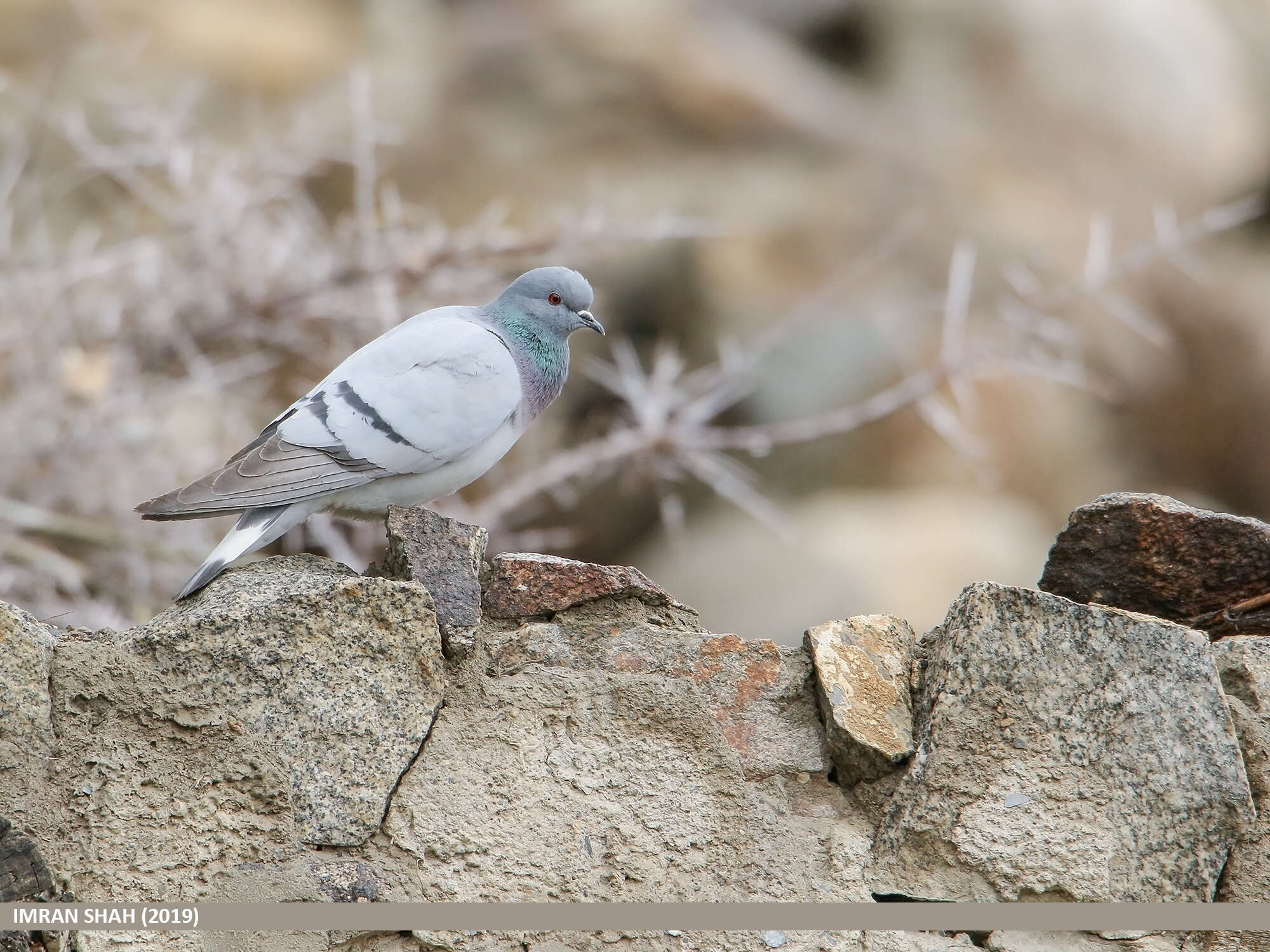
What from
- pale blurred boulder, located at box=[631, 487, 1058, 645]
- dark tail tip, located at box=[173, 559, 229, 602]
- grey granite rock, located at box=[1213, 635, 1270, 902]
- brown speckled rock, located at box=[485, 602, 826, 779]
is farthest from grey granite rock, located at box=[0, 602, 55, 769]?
pale blurred boulder, located at box=[631, 487, 1058, 645]

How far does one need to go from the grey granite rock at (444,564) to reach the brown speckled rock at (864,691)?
658 mm

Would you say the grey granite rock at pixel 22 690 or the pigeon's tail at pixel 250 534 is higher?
the pigeon's tail at pixel 250 534

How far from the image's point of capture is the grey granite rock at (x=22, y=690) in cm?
208

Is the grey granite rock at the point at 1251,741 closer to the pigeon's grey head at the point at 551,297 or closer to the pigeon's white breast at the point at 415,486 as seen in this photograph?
the pigeon's white breast at the point at 415,486

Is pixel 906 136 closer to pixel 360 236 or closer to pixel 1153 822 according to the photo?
pixel 360 236

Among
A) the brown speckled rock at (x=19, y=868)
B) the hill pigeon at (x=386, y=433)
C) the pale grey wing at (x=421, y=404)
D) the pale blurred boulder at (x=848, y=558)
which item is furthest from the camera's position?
the pale blurred boulder at (x=848, y=558)

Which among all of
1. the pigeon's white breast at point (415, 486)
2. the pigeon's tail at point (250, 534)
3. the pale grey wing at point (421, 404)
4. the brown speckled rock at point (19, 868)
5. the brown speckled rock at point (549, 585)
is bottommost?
the brown speckled rock at point (19, 868)

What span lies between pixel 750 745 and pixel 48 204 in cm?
806

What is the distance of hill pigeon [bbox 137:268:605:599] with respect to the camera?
2.82 m

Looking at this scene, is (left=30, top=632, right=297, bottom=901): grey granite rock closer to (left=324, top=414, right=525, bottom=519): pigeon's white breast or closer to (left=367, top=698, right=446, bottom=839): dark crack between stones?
(left=367, top=698, right=446, bottom=839): dark crack between stones

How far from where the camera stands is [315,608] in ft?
7.39

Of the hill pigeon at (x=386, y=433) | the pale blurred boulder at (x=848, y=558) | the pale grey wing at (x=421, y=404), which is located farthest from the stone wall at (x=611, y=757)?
the pale blurred boulder at (x=848, y=558)

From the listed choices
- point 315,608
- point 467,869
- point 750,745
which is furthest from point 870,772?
point 315,608

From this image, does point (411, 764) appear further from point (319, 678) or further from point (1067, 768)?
point (1067, 768)
